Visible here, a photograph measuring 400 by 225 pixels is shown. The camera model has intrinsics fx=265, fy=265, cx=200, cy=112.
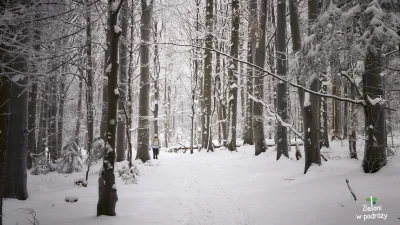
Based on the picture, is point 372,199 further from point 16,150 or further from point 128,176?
point 16,150

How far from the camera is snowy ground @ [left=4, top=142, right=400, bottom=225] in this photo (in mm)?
4699

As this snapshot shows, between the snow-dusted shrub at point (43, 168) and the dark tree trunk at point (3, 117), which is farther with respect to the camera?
the snow-dusted shrub at point (43, 168)

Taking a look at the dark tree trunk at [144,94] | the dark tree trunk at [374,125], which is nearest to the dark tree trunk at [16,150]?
the dark tree trunk at [144,94]

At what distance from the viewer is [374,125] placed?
5.95 meters

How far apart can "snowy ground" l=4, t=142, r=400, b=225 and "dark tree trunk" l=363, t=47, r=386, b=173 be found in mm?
238

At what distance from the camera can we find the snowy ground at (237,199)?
15.4 feet

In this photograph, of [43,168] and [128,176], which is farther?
[43,168]

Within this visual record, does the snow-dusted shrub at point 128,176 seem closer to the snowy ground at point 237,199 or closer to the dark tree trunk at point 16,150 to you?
the snowy ground at point 237,199

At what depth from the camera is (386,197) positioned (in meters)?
4.55

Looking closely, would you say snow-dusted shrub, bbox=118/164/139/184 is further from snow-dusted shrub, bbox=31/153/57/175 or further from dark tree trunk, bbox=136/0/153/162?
snow-dusted shrub, bbox=31/153/57/175

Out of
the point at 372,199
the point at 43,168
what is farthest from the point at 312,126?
the point at 43,168

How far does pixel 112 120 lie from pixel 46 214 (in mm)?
2352

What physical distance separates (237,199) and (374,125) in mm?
3602

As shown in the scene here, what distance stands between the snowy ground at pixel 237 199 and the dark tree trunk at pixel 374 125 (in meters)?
0.24
